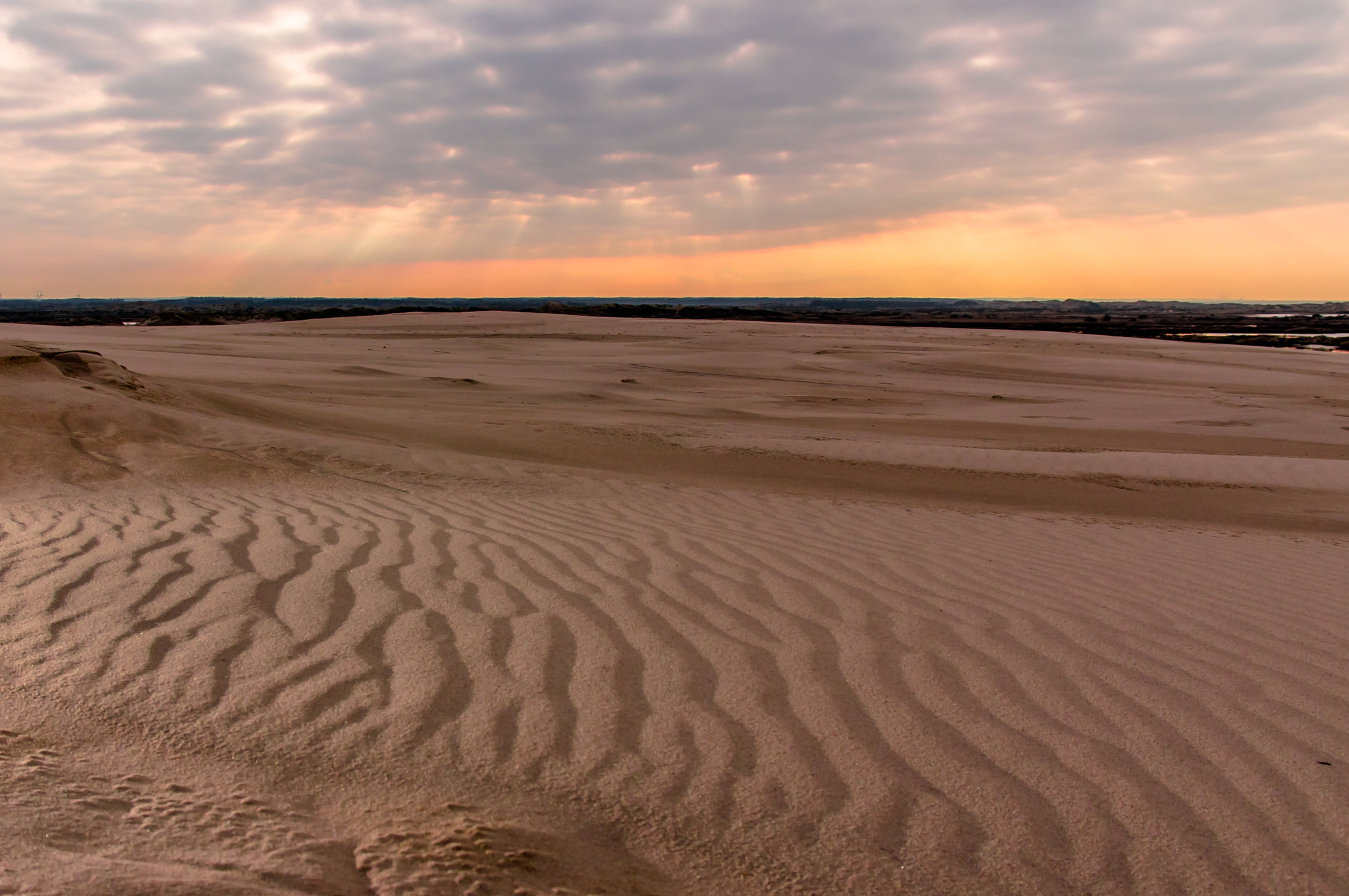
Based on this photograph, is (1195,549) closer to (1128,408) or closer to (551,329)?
(1128,408)

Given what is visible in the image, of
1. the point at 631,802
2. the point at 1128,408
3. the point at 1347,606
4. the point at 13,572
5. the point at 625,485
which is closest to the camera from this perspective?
the point at 631,802

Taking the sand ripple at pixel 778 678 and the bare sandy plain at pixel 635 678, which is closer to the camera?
the bare sandy plain at pixel 635 678

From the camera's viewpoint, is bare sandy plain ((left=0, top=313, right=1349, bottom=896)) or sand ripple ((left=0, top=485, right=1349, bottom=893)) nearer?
bare sandy plain ((left=0, top=313, right=1349, bottom=896))

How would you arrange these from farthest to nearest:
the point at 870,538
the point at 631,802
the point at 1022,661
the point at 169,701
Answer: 1. the point at 870,538
2. the point at 1022,661
3. the point at 169,701
4. the point at 631,802

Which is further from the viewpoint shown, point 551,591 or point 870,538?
point 870,538

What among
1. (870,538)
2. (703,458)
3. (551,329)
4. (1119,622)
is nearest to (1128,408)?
(703,458)

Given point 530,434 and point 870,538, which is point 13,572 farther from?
point 530,434
